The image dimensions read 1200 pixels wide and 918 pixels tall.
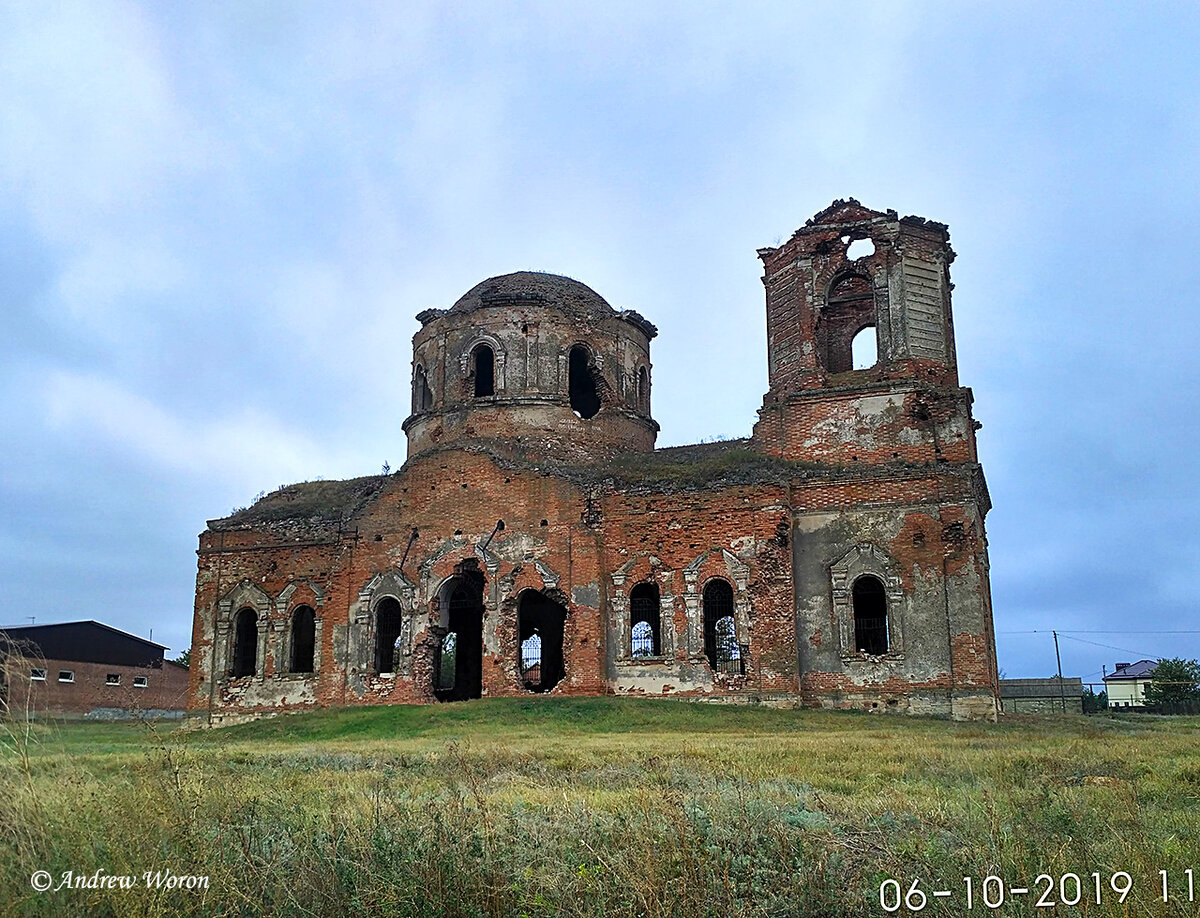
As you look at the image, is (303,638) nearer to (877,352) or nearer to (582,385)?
(582,385)

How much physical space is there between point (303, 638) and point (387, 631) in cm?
291

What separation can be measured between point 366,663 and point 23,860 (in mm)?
19429

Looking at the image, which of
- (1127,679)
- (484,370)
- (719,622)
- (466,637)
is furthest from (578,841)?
(1127,679)

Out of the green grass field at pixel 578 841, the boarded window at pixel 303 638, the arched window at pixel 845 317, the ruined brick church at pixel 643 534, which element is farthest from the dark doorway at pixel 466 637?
the green grass field at pixel 578 841

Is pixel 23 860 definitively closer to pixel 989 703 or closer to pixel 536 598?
pixel 989 703

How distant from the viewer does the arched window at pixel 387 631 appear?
2436 centimetres

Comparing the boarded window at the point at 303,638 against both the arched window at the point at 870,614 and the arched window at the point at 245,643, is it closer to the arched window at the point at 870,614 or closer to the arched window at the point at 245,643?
the arched window at the point at 245,643

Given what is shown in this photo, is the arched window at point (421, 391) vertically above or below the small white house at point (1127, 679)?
above

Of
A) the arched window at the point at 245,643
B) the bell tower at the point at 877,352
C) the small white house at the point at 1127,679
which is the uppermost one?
the bell tower at the point at 877,352

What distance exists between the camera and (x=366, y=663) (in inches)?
941

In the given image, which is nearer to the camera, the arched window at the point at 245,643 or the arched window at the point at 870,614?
the arched window at the point at 870,614

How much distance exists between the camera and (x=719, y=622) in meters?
22.2

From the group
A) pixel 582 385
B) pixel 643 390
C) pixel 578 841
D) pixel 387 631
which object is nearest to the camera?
pixel 578 841


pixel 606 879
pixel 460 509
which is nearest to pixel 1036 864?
pixel 606 879
